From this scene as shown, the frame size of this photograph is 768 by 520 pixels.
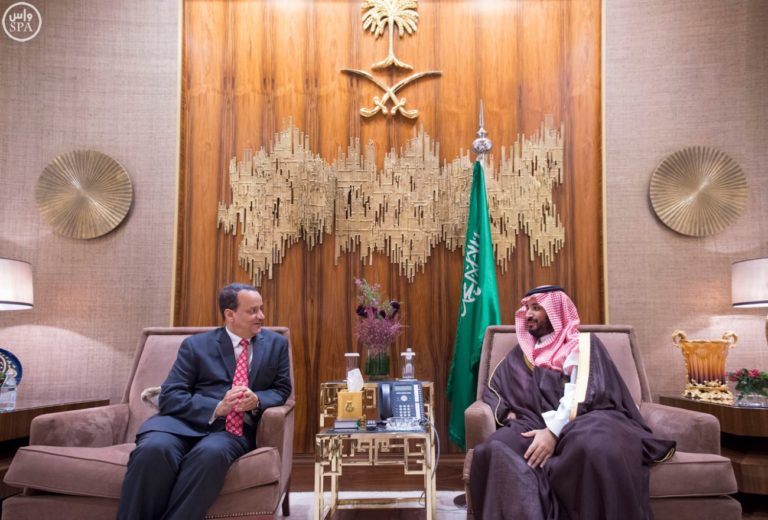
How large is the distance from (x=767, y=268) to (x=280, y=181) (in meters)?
2.95

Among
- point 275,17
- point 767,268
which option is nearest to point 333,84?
point 275,17

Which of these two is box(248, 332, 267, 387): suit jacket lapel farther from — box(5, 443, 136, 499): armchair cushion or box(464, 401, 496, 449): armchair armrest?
box(464, 401, 496, 449): armchair armrest

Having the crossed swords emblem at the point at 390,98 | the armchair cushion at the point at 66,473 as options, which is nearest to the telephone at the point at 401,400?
the armchair cushion at the point at 66,473

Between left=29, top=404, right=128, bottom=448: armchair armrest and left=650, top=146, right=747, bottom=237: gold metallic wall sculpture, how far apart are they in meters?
3.39

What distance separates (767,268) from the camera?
3158mm

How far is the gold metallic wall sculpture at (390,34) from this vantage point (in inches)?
154

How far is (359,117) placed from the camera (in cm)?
393

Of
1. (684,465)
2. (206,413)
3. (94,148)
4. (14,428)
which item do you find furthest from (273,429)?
(94,148)

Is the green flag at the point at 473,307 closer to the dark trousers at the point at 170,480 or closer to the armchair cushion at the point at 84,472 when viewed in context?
the armchair cushion at the point at 84,472

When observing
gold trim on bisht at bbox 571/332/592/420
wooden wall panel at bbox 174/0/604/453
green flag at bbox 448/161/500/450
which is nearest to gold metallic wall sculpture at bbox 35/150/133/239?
wooden wall panel at bbox 174/0/604/453

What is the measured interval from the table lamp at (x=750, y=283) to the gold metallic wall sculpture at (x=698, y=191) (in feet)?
1.47

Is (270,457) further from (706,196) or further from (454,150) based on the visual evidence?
(706,196)

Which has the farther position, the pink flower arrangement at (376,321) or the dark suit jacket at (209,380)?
the pink flower arrangement at (376,321)

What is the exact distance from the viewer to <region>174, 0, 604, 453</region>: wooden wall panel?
3777 millimetres
